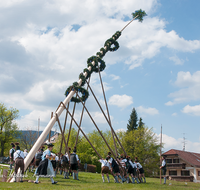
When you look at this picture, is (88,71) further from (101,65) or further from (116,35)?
(116,35)

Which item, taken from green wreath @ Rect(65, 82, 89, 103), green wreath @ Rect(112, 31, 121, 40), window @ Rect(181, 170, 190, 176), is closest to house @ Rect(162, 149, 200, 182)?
window @ Rect(181, 170, 190, 176)

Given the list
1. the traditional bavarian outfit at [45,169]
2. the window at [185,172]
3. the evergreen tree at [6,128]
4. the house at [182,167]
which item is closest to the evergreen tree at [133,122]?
the house at [182,167]

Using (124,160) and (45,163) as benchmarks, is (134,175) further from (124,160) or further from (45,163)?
(45,163)

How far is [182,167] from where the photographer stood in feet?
136

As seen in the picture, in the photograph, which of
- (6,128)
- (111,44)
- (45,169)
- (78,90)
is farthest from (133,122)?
(45,169)

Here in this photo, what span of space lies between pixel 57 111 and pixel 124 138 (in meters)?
31.9

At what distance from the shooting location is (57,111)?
51.2 feet

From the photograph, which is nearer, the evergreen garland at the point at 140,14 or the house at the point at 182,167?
the evergreen garland at the point at 140,14

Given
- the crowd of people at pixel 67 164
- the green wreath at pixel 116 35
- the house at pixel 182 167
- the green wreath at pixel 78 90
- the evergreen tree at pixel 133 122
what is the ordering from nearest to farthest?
the crowd of people at pixel 67 164 < the green wreath at pixel 78 90 < the green wreath at pixel 116 35 < the house at pixel 182 167 < the evergreen tree at pixel 133 122

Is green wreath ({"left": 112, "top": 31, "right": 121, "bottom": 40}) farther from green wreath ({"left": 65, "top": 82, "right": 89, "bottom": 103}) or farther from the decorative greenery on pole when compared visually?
green wreath ({"left": 65, "top": 82, "right": 89, "bottom": 103})

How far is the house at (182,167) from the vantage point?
4075 cm

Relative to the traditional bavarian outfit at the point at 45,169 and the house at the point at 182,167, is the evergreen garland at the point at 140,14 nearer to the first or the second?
the traditional bavarian outfit at the point at 45,169

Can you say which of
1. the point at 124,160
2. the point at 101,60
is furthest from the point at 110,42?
the point at 124,160

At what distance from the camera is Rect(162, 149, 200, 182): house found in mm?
40750
